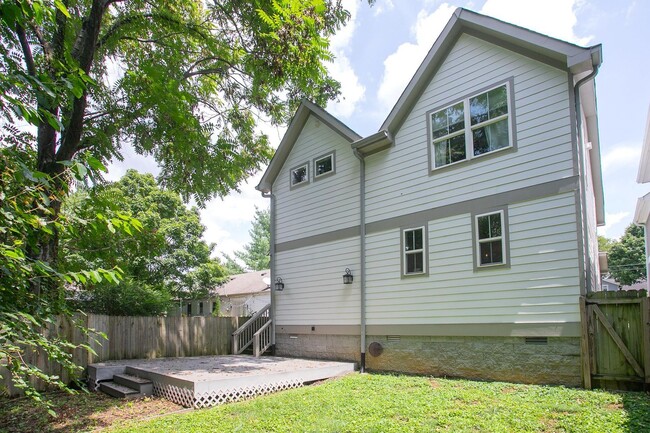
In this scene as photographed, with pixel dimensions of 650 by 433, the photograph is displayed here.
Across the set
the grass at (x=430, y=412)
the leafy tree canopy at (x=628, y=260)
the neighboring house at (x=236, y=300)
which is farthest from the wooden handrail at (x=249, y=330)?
the leafy tree canopy at (x=628, y=260)

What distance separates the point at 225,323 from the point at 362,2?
10.3m

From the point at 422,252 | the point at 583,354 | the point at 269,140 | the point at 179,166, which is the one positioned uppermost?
the point at 269,140

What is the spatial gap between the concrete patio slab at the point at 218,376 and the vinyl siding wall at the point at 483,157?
161 inches

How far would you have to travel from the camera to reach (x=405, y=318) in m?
9.52

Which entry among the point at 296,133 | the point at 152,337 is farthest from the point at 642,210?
the point at 152,337

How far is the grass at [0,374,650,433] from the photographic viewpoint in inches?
205

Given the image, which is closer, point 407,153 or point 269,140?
point 407,153

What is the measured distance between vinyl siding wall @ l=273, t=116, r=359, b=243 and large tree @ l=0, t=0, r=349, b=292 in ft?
4.04

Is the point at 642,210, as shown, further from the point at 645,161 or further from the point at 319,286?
the point at 319,286

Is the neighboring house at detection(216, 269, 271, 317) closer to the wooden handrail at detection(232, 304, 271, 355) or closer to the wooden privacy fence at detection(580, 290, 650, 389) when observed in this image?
the wooden handrail at detection(232, 304, 271, 355)

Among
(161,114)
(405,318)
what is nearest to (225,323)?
(405,318)

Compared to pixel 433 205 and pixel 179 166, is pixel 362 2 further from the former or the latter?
pixel 179 166

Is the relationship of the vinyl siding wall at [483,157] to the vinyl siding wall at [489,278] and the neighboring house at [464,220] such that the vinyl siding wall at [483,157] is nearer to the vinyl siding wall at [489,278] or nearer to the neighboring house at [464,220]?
the neighboring house at [464,220]

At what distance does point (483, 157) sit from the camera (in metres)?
8.61
